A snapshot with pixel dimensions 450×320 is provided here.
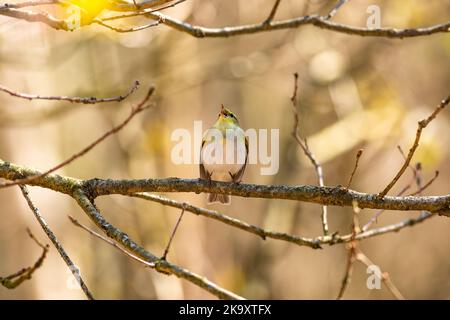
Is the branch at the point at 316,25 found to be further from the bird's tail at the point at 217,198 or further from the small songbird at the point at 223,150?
the bird's tail at the point at 217,198

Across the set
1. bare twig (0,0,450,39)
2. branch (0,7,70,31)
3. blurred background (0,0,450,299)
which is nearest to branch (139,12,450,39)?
bare twig (0,0,450,39)

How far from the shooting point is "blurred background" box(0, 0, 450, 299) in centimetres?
717

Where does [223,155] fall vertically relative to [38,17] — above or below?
below

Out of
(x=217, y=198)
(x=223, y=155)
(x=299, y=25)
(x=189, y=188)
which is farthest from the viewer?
(x=217, y=198)

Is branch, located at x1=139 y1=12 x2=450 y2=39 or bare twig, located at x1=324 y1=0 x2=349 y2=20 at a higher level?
bare twig, located at x1=324 y1=0 x2=349 y2=20

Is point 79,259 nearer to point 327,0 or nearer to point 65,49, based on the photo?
point 65,49

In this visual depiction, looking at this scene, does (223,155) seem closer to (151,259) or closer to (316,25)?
(316,25)

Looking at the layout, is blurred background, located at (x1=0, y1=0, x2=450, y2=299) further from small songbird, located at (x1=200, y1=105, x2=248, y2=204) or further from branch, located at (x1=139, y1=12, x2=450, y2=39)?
branch, located at (x1=139, y1=12, x2=450, y2=39)

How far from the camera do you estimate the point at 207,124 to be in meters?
9.88

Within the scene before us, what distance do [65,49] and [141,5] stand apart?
4.92 m

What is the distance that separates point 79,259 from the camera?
329 inches

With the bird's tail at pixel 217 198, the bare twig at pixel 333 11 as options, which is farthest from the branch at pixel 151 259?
the bird's tail at pixel 217 198

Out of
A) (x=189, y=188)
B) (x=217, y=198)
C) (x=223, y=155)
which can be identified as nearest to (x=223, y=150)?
(x=223, y=155)
